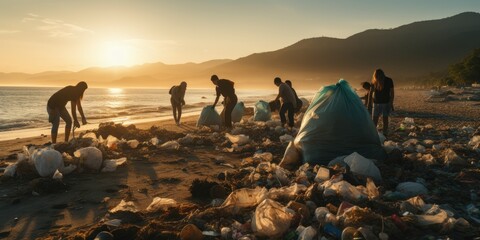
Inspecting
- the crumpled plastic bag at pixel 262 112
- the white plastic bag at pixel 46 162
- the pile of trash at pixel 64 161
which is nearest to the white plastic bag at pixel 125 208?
the pile of trash at pixel 64 161

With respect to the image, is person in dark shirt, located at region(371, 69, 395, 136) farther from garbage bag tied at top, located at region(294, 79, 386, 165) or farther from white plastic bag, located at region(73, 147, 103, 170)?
white plastic bag, located at region(73, 147, 103, 170)

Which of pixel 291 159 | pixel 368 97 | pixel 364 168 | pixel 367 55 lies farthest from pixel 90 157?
pixel 367 55

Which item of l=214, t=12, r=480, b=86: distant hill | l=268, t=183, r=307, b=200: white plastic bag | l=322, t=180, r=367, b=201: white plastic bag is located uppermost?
l=214, t=12, r=480, b=86: distant hill

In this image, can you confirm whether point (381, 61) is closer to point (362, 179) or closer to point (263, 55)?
point (263, 55)

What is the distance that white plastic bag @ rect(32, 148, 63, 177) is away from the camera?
4797 mm

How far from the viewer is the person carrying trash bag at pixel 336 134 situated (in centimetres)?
486

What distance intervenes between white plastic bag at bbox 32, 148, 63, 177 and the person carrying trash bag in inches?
124

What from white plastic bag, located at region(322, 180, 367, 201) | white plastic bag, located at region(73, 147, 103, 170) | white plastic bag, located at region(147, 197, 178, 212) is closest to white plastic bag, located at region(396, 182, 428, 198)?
white plastic bag, located at region(322, 180, 367, 201)

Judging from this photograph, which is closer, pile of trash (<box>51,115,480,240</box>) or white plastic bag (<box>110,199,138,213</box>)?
pile of trash (<box>51,115,480,240</box>)

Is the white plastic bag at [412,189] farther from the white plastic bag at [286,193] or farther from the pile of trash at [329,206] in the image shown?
the white plastic bag at [286,193]

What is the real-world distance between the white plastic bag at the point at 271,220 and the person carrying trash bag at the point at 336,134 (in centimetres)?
218

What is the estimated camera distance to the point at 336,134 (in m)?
4.86

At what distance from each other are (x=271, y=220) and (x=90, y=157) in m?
3.53

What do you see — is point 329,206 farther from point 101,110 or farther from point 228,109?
point 101,110
